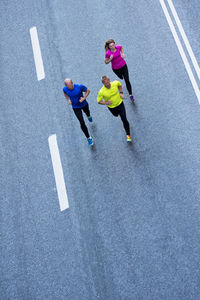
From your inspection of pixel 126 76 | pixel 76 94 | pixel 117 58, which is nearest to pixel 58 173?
pixel 76 94

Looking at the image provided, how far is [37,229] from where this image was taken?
6.96 meters

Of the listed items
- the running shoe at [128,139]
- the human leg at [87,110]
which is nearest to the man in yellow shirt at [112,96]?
the running shoe at [128,139]

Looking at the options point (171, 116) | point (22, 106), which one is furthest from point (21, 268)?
point (171, 116)

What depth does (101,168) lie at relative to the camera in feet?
24.1

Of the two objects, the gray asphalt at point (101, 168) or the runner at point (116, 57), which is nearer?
the gray asphalt at point (101, 168)

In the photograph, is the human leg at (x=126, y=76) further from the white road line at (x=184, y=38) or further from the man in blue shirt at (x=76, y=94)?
the white road line at (x=184, y=38)

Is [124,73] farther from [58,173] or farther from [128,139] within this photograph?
[58,173]

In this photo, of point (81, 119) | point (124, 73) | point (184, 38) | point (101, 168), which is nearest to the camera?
point (81, 119)

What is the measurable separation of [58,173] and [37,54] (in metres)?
3.99

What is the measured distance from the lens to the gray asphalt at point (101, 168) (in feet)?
20.4

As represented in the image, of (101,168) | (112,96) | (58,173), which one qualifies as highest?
(112,96)

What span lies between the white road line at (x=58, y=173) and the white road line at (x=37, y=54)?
7.07ft

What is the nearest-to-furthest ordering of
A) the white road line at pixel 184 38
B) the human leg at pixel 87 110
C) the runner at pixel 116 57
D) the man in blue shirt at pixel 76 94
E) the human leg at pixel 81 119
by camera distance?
the man in blue shirt at pixel 76 94, the runner at pixel 116 57, the human leg at pixel 81 119, the human leg at pixel 87 110, the white road line at pixel 184 38

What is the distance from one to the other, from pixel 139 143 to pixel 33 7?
241 inches
